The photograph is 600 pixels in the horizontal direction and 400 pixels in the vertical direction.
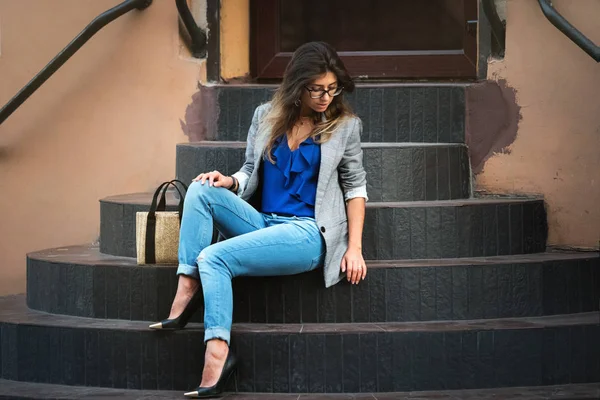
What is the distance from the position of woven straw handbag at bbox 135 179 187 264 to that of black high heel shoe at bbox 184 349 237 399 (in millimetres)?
656

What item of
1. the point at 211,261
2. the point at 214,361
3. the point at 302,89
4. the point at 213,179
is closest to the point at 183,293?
the point at 211,261

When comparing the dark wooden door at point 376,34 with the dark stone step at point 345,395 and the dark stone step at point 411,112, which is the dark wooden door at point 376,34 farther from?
the dark stone step at point 345,395

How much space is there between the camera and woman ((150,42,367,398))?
15.1 ft

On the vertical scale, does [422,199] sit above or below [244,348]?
above

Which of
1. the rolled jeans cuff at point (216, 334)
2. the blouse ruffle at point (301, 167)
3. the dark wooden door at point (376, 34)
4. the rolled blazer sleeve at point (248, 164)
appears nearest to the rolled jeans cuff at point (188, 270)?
the rolled jeans cuff at point (216, 334)

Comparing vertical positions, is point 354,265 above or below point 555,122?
below

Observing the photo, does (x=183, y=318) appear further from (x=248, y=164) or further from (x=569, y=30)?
(x=569, y=30)

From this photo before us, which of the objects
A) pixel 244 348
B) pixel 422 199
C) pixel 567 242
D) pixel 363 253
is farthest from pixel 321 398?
pixel 567 242

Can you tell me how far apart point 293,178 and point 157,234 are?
0.67 m

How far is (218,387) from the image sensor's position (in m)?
4.54

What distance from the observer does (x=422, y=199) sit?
18.0 ft

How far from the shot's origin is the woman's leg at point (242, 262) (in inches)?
178

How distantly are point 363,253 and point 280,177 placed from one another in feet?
1.86

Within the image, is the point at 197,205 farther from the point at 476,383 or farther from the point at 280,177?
the point at 476,383
